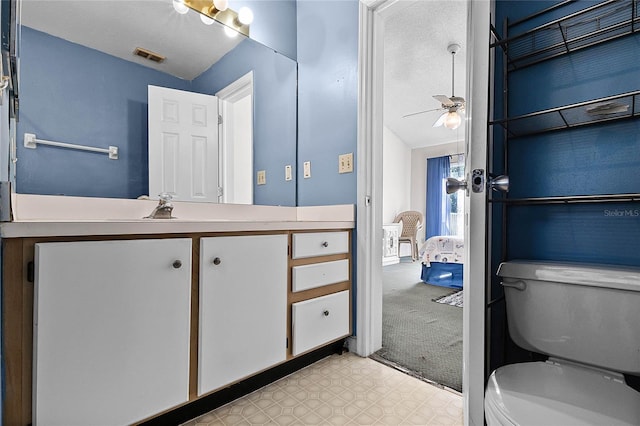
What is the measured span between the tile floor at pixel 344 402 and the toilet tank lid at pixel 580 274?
66cm

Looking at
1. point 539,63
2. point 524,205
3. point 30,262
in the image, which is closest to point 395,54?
point 539,63

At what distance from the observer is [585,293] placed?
39.5 inches

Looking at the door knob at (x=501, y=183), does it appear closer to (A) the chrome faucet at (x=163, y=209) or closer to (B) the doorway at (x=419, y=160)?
(B) the doorway at (x=419, y=160)

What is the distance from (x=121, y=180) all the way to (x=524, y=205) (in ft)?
5.95

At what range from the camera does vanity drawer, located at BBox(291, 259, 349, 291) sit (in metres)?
1.56

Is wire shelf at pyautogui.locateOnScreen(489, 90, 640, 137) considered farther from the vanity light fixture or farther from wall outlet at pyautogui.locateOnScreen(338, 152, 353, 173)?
the vanity light fixture

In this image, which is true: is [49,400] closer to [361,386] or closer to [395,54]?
[361,386]

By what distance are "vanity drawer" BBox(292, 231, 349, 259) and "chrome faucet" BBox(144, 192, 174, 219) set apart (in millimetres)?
636

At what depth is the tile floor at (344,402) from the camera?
1.24m

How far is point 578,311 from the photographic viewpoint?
3.32 ft

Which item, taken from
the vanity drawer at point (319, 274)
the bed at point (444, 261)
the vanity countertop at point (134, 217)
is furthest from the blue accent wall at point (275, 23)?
the bed at point (444, 261)

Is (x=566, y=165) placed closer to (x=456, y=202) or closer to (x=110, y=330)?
(x=110, y=330)

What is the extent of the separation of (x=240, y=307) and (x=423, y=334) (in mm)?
1385

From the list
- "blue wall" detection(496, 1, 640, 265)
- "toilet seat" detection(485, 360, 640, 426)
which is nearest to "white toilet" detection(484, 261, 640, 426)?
"toilet seat" detection(485, 360, 640, 426)
